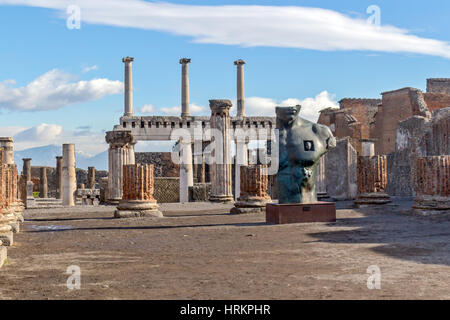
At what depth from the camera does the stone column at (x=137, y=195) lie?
13.2 metres

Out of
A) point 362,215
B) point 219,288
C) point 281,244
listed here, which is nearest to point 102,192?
point 362,215

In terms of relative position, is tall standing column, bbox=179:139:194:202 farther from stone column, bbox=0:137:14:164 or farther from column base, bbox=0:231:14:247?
Result: column base, bbox=0:231:14:247

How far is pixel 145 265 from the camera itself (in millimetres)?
6059

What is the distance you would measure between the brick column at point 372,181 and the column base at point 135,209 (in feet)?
19.0

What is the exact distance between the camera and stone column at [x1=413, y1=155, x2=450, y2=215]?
38.3ft

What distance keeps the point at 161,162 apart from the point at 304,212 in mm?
29651

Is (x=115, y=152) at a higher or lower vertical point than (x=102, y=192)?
higher

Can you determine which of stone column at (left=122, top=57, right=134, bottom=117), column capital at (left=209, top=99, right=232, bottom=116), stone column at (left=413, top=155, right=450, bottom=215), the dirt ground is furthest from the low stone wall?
stone column at (left=413, top=155, right=450, bottom=215)

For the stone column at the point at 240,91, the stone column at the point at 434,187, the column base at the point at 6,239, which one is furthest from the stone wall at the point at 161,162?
the column base at the point at 6,239

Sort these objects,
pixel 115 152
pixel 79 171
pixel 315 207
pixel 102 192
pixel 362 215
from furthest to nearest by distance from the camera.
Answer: pixel 79 171
pixel 102 192
pixel 115 152
pixel 362 215
pixel 315 207

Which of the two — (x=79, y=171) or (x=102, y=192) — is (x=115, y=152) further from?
(x=79, y=171)

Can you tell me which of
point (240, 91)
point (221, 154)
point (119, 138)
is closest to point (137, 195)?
point (119, 138)
